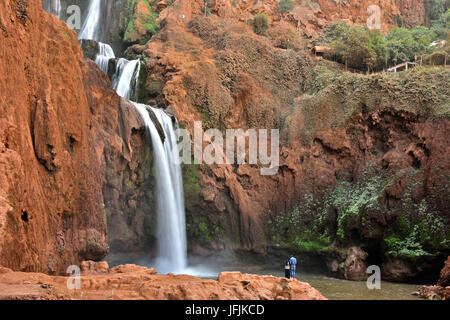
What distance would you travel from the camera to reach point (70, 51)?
1788 cm

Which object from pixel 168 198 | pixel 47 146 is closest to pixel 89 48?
pixel 168 198

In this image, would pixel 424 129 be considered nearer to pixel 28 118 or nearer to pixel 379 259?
pixel 379 259

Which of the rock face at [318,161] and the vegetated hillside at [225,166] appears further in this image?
the rock face at [318,161]

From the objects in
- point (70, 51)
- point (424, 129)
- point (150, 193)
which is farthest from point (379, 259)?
point (70, 51)

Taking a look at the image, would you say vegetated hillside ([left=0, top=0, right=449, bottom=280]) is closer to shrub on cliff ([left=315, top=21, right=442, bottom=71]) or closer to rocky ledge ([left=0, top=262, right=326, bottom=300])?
rocky ledge ([left=0, top=262, right=326, bottom=300])

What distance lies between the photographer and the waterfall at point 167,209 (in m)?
23.3

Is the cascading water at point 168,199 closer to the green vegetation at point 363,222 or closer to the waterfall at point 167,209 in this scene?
the waterfall at point 167,209

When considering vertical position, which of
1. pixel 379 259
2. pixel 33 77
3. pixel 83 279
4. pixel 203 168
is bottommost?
pixel 379 259

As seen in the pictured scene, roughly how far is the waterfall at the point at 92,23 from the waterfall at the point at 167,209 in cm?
1506

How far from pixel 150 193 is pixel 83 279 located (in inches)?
493

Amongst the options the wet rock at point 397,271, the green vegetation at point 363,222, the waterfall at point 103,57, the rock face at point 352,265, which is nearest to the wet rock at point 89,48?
the waterfall at point 103,57

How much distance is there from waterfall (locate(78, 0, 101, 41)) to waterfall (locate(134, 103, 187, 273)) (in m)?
15.1

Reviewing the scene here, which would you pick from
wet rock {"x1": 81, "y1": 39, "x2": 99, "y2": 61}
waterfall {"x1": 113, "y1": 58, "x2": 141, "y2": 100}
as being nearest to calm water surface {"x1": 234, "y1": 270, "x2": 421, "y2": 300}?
waterfall {"x1": 113, "y1": 58, "x2": 141, "y2": 100}

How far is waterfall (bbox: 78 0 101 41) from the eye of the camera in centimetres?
3597
